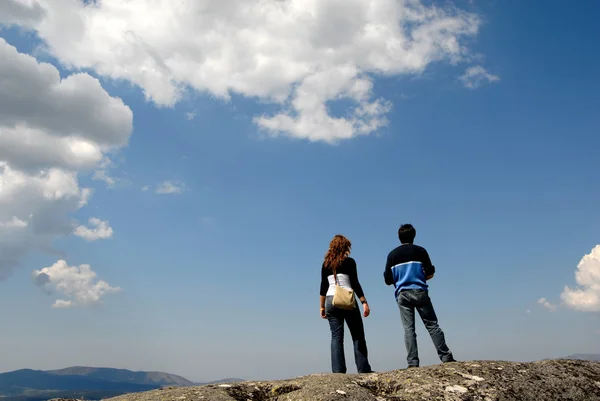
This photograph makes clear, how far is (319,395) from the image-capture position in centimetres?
639

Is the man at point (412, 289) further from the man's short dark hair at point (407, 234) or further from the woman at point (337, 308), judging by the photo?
the woman at point (337, 308)

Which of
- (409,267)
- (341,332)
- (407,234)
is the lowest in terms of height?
(341,332)

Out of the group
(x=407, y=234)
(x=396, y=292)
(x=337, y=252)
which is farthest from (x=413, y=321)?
(x=337, y=252)

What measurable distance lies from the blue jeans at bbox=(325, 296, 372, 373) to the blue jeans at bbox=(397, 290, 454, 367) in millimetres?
1024

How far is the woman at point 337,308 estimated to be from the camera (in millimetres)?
10102

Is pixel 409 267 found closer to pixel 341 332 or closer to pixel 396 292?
pixel 396 292

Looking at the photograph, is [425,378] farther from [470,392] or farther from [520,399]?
[520,399]

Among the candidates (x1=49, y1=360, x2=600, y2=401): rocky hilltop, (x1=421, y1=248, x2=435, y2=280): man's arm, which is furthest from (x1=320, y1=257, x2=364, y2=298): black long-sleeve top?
(x1=49, y1=360, x2=600, y2=401): rocky hilltop

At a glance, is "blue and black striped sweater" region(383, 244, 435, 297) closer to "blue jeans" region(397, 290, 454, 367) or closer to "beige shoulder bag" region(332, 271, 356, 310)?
"blue jeans" region(397, 290, 454, 367)

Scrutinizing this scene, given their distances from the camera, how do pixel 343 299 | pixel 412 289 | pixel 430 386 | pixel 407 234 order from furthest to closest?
pixel 407 234, pixel 343 299, pixel 412 289, pixel 430 386

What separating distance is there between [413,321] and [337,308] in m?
1.80

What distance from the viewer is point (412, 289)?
994 centimetres

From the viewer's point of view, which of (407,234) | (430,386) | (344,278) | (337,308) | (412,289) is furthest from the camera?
(407,234)

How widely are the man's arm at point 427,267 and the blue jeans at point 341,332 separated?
1.87 metres
